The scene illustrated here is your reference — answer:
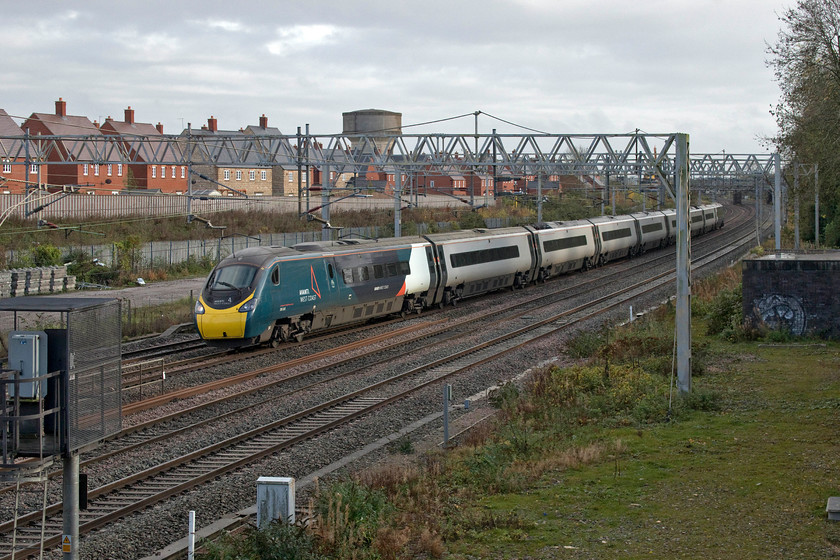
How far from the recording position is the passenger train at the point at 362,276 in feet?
71.7

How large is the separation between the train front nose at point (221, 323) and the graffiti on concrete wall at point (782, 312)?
1400cm

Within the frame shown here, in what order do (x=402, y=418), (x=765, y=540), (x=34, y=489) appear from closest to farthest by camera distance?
(x=765, y=540) < (x=34, y=489) < (x=402, y=418)

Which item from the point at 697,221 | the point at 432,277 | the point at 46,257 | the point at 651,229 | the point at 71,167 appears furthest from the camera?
the point at 697,221

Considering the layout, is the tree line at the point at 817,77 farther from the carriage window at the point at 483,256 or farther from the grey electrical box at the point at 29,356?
the grey electrical box at the point at 29,356

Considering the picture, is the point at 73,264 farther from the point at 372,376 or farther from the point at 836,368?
the point at 836,368

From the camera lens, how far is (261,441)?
1495 cm

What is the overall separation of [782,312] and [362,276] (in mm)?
11825

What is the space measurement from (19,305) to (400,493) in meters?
5.23

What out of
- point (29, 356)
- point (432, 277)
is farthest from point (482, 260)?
point (29, 356)

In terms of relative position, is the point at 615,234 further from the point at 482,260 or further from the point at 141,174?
the point at 141,174

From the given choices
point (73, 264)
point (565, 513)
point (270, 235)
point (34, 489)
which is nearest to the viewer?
point (565, 513)

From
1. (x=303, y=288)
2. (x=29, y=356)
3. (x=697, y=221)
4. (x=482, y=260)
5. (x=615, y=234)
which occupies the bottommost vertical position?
(x=303, y=288)


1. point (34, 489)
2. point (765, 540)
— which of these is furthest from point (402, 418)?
point (765, 540)

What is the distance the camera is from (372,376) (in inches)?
802
